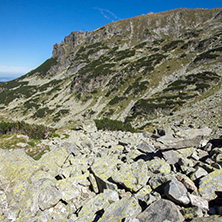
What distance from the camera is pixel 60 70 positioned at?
7466 inches

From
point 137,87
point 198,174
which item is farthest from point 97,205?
point 137,87

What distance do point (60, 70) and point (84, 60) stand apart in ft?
150

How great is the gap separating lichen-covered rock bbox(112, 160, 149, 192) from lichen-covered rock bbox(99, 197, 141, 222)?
86 centimetres

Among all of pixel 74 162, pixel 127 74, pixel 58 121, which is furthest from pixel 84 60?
pixel 74 162

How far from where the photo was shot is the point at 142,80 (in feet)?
279

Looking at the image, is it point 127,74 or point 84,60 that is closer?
point 127,74

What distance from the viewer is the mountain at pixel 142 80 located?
53.4 m

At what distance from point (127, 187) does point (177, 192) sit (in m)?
2.03

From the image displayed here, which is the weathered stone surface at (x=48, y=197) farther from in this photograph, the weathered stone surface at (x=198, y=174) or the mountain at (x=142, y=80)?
the mountain at (x=142, y=80)

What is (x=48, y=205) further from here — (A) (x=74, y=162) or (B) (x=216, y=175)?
(B) (x=216, y=175)

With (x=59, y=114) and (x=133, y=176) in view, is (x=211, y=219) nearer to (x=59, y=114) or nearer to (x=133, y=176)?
(x=133, y=176)

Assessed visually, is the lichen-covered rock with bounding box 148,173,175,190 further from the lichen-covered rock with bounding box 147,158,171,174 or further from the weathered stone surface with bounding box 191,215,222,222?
the weathered stone surface with bounding box 191,215,222,222

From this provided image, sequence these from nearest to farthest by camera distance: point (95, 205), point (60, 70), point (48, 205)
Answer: point (95, 205)
point (48, 205)
point (60, 70)

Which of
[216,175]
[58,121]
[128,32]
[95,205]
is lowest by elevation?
[58,121]
